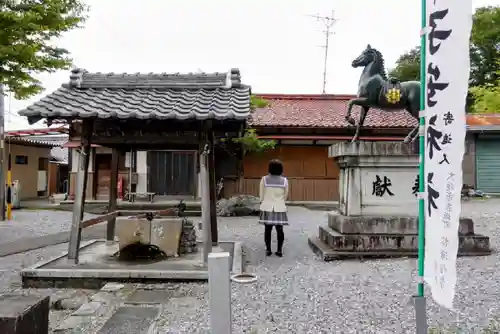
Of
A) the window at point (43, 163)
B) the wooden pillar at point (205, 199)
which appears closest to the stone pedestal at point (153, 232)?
the wooden pillar at point (205, 199)

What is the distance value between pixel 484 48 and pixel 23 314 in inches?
1225

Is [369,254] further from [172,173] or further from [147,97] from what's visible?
[172,173]

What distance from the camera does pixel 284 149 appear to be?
59.8ft

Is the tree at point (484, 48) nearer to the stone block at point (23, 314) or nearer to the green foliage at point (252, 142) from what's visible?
the green foliage at point (252, 142)

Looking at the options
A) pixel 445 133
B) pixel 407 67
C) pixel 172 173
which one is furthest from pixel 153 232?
pixel 407 67

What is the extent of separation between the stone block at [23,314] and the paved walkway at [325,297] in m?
0.81

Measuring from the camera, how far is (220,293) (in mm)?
2711

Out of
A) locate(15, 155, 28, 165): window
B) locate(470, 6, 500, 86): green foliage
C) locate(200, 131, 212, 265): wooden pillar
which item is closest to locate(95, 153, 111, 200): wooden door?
locate(15, 155, 28, 165): window

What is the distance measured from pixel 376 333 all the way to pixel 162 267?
3275 mm

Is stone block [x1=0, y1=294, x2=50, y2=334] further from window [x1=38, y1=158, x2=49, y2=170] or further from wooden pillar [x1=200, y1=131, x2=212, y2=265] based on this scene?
window [x1=38, y1=158, x2=49, y2=170]

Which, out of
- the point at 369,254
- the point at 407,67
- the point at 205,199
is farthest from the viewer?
the point at 407,67

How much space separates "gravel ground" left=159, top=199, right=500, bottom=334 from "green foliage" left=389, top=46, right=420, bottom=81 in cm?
2431

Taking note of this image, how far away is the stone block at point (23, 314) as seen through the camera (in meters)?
3.00

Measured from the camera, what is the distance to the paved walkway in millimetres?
4047
